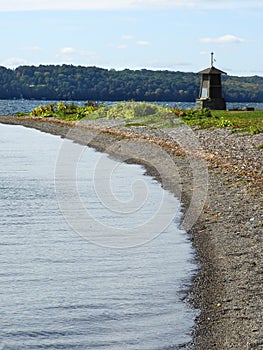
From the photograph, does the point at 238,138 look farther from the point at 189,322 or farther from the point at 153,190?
the point at 189,322

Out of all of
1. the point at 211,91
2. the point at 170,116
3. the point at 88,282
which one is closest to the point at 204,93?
the point at 211,91

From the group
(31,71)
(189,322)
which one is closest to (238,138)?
(189,322)

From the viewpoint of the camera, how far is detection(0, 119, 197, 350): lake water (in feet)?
27.7

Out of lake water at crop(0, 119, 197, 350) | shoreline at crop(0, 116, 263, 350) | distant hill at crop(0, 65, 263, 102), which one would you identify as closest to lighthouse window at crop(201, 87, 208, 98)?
shoreline at crop(0, 116, 263, 350)

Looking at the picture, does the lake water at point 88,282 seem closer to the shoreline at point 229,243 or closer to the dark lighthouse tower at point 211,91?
the shoreline at point 229,243

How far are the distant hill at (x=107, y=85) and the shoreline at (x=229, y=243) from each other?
354ft

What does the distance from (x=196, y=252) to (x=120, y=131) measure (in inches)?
1014

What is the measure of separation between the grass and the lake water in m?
14.4

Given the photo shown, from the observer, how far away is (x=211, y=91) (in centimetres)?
4912

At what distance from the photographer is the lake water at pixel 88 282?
8.43 meters

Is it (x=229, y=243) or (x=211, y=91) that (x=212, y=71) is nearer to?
(x=211, y=91)

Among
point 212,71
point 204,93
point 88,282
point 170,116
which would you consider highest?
point 212,71

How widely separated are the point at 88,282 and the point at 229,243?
2.88 metres

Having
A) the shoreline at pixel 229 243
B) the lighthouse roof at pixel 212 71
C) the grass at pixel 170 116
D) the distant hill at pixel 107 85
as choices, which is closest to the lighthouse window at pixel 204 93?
the lighthouse roof at pixel 212 71
